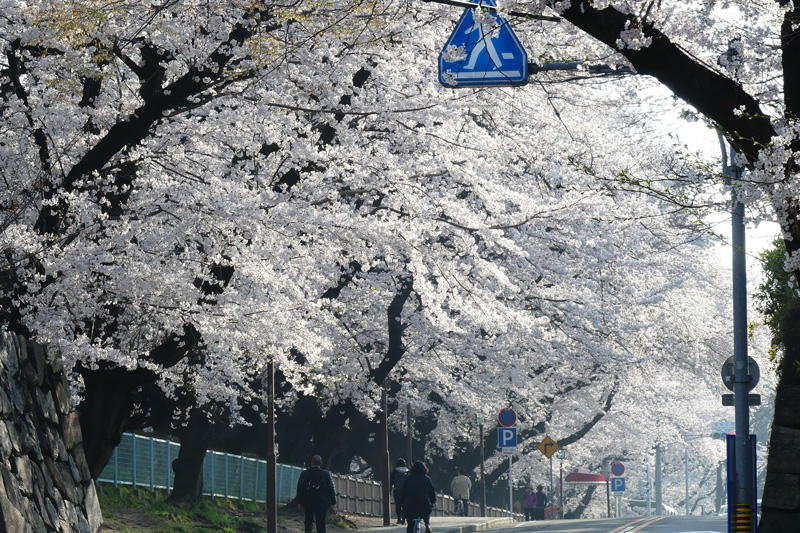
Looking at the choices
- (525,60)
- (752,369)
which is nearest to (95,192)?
(525,60)

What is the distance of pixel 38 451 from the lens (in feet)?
43.0

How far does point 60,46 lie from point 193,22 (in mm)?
1850

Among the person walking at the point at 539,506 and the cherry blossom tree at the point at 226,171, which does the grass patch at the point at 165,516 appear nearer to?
the cherry blossom tree at the point at 226,171

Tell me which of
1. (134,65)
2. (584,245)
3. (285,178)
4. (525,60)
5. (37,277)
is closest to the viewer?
(525,60)

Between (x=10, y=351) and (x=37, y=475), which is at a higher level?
(x=10, y=351)

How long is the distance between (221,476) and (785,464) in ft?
52.5

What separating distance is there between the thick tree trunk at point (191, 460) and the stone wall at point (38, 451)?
29.9ft

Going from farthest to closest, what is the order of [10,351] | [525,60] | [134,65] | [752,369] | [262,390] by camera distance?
[262,390] < [752,369] < [134,65] < [10,351] < [525,60]

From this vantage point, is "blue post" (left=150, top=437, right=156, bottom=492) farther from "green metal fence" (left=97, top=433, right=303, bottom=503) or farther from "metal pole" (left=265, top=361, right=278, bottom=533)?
"metal pole" (left=265, top=361, right=278, bottom=533)

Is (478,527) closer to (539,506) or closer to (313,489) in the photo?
(313,489)

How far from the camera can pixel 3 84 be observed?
52.7 ft

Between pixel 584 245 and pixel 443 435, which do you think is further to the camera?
pixel 443 435

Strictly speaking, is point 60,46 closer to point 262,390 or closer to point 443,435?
point 262,390

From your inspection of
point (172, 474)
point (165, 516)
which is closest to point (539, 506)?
point (172, 474)
